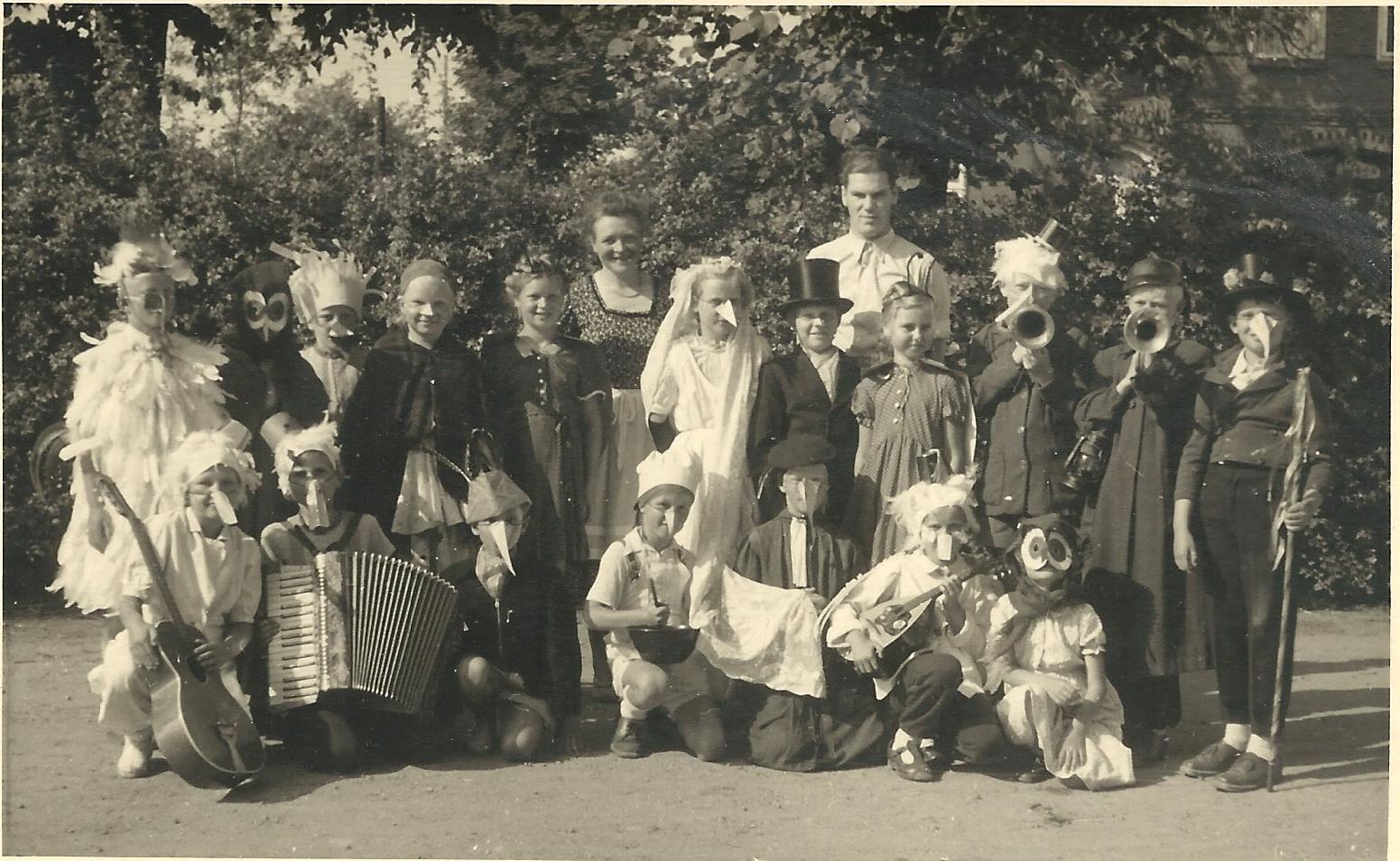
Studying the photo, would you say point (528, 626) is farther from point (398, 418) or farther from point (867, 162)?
point (867, 162)

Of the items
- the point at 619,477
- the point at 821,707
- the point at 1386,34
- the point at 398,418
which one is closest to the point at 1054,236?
the point at 1386,34

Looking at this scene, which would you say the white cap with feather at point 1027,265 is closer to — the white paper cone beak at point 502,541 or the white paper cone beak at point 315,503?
the white paper cone beak at point 502,541

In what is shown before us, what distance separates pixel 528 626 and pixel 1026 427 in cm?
218

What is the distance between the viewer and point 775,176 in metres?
7.30

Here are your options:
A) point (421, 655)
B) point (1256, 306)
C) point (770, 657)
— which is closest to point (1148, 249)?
point (1256, 306)

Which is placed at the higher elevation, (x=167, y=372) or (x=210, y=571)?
(x=167, y=372)

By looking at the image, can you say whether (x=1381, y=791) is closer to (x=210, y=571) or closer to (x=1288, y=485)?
(x=1288, y=485)

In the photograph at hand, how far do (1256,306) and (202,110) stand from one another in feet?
15.0

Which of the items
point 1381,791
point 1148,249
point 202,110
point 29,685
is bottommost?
point 1381,791

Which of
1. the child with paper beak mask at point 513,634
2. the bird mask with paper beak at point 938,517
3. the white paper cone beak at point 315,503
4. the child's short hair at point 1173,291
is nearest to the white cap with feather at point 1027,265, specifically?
the child's short hair at point 1173,291

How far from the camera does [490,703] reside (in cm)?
697

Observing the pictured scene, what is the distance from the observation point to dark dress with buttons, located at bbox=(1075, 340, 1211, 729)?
7.00 meters

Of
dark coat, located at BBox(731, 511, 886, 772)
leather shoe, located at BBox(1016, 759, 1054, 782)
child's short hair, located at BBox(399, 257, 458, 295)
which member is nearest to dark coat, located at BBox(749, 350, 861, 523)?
dark coat, located at BBox(731, 511, 886, 772)

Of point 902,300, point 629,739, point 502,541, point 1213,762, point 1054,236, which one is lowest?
point 1213,762
